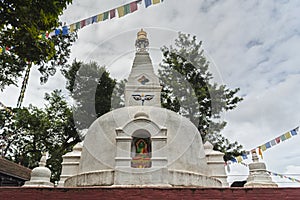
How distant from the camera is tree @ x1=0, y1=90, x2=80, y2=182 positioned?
17281 mm

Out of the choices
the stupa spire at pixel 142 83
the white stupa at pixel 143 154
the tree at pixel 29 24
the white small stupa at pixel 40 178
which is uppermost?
the stupa spire at pixel 142 83

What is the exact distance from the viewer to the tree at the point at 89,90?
1883 centimetres

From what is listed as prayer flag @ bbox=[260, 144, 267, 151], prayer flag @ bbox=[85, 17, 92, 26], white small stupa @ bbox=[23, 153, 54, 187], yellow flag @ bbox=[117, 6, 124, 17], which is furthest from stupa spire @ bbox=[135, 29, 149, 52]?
white small stupa @ bbox=[23, 153, 54, 187]

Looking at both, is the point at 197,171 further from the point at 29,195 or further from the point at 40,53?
the point at 40,53

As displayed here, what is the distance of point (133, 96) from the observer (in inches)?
455

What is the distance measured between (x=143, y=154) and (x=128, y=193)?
Result: 110 inches

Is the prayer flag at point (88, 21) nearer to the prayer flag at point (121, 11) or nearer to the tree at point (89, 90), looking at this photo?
the prayer flag at point (121, 11)

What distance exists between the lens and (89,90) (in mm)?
19422

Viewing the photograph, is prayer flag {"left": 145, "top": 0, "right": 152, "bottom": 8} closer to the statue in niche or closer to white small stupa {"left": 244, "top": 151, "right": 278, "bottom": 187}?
the statue in niche

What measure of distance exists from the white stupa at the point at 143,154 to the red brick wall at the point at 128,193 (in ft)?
5.95

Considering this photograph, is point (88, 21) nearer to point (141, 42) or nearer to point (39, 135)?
point (141, 42)

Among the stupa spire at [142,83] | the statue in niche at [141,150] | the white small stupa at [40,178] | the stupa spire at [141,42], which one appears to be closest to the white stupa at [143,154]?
the statue in niche at [141,150]

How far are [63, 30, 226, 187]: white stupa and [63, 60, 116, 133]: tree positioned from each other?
8.74 m

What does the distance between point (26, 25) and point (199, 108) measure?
1333 centimetres
